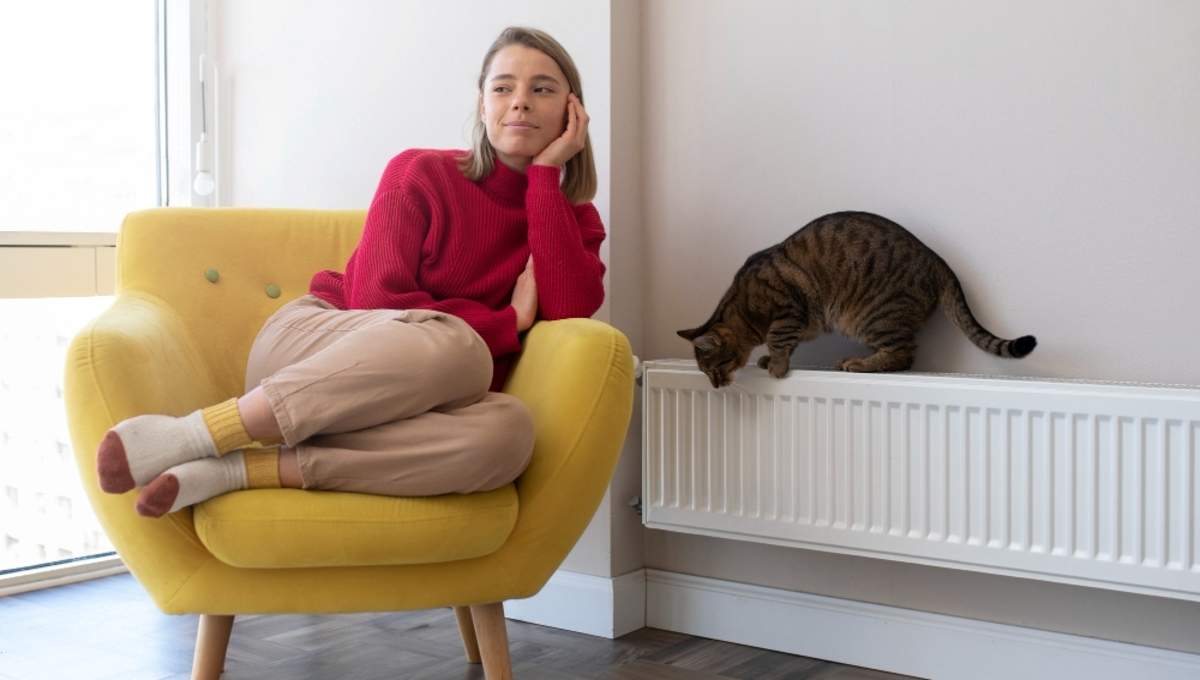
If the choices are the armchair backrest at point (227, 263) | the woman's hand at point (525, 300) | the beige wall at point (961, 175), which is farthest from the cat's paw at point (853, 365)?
the armchair backrest at point (227, 263)

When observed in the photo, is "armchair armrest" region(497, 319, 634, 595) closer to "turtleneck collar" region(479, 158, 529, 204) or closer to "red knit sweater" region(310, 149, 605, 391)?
"red knit sweater" region(310, 149, 605, 391)

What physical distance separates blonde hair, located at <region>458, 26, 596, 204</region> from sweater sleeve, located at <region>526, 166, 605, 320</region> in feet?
0.28

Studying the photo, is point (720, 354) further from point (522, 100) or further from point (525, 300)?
point (522, 100)

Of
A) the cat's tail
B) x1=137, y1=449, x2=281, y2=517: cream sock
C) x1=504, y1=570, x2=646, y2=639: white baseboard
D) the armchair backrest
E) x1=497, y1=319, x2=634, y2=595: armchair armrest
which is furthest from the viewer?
x1=504, y1=570, x2=646, y2=639: white baseboard

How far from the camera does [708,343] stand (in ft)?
6.05

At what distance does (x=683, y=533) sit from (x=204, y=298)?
1041mm

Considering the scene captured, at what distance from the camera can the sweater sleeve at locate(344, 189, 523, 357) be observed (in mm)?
1688

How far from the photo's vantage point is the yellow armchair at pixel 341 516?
4.37 feet

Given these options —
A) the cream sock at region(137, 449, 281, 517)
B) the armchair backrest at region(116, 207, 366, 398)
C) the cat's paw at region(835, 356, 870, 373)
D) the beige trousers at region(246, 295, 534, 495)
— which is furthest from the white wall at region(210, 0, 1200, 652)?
the cream sock at region(137, 449, 281, 517)

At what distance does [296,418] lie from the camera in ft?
4.27

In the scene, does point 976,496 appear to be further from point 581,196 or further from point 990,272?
point 581,196

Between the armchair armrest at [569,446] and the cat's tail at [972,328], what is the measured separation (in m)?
0.61

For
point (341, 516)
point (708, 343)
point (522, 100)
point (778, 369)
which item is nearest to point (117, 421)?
point (341, 516)

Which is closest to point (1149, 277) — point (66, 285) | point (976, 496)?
point (976, 496)
